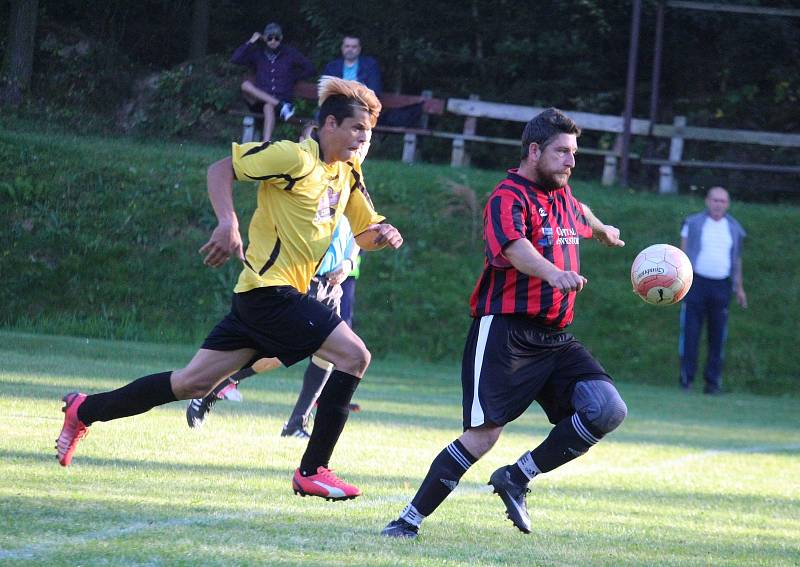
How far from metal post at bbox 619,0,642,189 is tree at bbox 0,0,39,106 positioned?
1001 cm

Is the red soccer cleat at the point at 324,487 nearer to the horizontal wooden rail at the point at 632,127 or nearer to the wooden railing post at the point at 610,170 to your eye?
the horizontal wooden rail at the point at 632,127

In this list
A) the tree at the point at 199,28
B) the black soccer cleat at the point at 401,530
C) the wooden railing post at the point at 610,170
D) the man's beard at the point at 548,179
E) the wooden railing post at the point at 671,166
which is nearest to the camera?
the black soccer cleat at the point at 401,530

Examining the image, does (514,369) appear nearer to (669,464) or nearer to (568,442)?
(568,442)

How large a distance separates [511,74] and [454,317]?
7016 millimetres

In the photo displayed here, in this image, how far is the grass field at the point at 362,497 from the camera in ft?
15.3

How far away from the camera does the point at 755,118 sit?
21.1 m

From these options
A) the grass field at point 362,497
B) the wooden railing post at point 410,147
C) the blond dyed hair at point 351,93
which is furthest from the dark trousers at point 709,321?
the blond dyed hair at point 351,93

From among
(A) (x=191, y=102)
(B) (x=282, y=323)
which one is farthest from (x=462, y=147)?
(B) (x=282, y=323)

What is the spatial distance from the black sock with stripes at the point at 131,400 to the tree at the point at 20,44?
16.3m

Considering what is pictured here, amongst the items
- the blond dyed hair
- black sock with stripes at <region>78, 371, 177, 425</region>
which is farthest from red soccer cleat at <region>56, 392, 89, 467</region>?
the blond dyed hair

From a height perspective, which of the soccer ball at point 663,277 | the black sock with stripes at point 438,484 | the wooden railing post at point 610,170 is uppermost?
the wooden railing post at point 610,170

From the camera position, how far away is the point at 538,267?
16.1ft

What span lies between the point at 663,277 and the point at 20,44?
1788cm

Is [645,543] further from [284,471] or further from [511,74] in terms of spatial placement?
[511,74]
